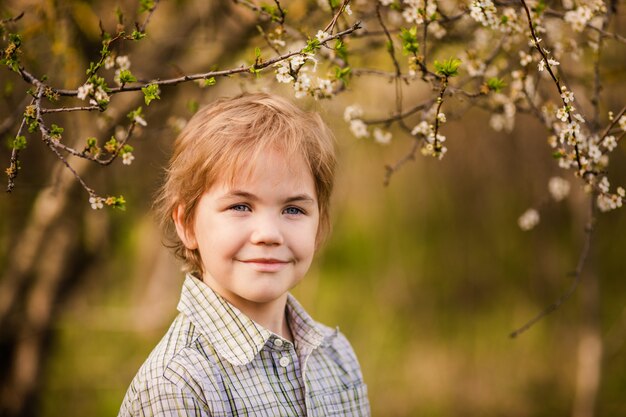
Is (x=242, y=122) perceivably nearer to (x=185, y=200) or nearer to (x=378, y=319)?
(x=185, y=200)

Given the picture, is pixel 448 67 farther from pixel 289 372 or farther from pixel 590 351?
pixel 590 351

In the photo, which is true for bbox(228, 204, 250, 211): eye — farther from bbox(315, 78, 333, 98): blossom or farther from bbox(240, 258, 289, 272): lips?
bbox(315, 78, 333, 98): blossom

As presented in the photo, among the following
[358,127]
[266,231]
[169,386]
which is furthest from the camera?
[358,127]

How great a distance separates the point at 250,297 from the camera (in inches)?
71.2

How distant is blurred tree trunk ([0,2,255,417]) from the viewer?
356 centimetres

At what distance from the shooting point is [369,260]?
642 cm

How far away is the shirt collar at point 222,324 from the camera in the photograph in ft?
5.93

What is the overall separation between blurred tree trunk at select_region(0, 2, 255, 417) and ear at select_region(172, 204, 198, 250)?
1487mm

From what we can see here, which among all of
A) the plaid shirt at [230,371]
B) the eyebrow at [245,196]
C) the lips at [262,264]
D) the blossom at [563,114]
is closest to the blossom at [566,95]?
the blossom at [563,114]

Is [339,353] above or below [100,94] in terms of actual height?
below

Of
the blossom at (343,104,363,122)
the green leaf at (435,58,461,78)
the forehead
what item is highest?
the blossom at (343,104,363,122)

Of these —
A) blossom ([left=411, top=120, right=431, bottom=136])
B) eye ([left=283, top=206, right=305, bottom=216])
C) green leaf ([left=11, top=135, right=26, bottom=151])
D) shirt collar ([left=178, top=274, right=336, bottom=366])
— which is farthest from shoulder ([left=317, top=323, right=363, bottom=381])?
green leaf ([left=11, top=135, right=26, bottom=151])

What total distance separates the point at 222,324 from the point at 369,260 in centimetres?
464

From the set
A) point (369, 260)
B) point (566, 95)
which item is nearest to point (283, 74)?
point (566, 95)
